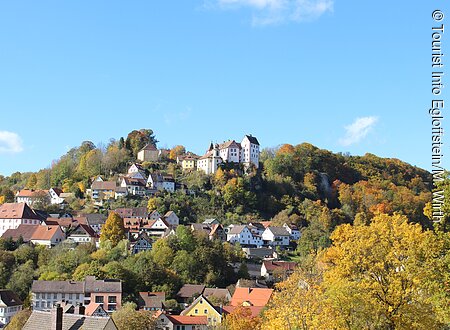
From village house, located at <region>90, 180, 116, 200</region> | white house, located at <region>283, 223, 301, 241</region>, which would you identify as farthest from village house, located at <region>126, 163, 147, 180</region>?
white house, located at <region>283, 223, 301, 241</region>

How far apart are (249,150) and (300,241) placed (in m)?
28.9

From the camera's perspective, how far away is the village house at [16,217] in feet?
278

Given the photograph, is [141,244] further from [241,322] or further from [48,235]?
[241,322]

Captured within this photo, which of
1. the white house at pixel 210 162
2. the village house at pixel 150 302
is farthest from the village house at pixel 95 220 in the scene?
the village house at pixel 150 302

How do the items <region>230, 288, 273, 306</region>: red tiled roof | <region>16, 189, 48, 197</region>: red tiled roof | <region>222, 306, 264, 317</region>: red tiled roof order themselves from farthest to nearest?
<region>16, 189, 48, 197</region>: red tiled roof → <region>230, 288, 273, 306</region>: red tiled roof → <region>222, 306, 264, 317</region>: red tiled roof

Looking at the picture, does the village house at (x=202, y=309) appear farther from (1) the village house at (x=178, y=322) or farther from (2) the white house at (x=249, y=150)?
(2) the white house at (x=249, y=150)

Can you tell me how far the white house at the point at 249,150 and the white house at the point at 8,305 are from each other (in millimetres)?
59186

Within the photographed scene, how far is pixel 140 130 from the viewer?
119 metres

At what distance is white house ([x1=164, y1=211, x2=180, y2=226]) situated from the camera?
88375 millimetres

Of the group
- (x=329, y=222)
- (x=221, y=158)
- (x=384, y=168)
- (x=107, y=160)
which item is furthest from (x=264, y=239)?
(x=384, y=168)

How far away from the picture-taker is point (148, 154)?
112688 millimetres

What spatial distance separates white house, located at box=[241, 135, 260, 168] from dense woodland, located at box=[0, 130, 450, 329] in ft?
8.16

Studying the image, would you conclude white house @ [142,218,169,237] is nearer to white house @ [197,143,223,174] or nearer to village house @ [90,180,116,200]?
village house @ [90,180,116,200]

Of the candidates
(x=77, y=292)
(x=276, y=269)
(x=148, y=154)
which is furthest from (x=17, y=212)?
(x=276, y=269)
